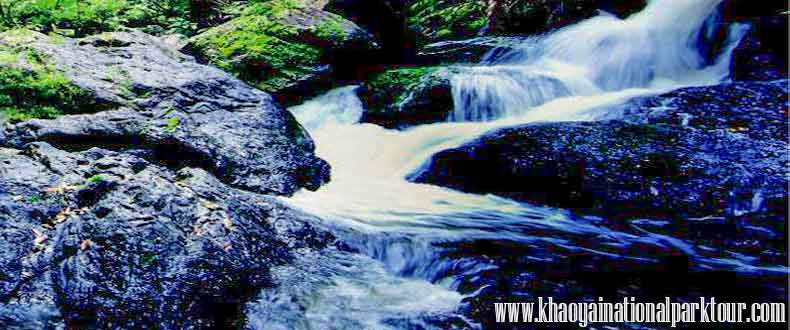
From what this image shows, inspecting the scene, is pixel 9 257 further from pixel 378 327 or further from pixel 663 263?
pixel 663 263

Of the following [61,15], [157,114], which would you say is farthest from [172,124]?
[61,15]

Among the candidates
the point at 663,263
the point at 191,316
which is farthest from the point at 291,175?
the point at 663,263

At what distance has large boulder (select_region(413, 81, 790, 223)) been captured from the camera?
14.2ft

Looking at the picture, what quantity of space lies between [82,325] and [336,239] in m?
1.84

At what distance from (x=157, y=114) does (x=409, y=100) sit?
394cm

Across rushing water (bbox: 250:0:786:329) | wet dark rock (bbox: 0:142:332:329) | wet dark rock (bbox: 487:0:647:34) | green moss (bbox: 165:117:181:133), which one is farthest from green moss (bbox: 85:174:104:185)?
wet dark rock (bbox: 487:0:647:34)

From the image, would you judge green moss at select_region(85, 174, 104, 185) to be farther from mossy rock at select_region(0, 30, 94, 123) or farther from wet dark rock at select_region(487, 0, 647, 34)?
wet dark rock at select_region(487, 0, 647, 34)

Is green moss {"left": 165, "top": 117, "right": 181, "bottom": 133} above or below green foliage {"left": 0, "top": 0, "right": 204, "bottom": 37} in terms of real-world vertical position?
below

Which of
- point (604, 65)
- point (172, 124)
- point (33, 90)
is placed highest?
point (33, 90)

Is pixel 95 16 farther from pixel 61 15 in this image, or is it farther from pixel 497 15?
pixel 497 15

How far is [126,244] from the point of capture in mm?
3029

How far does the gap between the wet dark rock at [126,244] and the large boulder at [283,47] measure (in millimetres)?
4016

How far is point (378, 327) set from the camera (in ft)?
9.68

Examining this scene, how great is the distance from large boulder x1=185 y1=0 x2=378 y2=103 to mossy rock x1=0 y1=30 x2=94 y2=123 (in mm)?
2720
